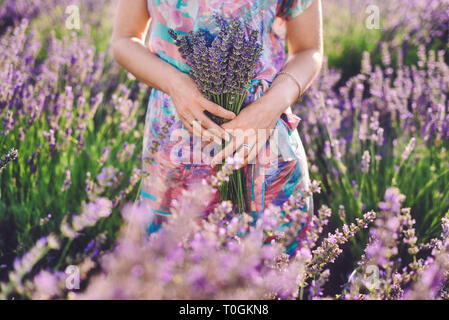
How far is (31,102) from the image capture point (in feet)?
6.81

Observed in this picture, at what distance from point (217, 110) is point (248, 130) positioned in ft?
0.40

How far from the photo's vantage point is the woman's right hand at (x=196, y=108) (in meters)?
1.14

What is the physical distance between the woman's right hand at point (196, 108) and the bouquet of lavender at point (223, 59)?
3 centimetres

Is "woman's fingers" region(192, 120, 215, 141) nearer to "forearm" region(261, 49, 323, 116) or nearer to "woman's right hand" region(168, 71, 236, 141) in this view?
"woman's right hand" region(168, 71, 236, 141)

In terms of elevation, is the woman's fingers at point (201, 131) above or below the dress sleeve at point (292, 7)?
below

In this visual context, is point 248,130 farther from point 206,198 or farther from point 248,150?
point 206,198

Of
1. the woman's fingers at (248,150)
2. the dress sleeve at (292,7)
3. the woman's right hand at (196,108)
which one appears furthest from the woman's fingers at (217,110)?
the dress sleeve at (292,7)

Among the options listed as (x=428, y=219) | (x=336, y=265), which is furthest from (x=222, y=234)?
(x=428, y=219)

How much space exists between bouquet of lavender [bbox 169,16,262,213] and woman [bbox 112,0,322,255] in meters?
0.05

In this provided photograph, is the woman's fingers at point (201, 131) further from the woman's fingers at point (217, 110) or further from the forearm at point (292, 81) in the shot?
the forearm at point (292, 81)

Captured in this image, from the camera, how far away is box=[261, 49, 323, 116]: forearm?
1.20 metres

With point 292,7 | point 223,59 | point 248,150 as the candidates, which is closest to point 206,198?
point 248,150
